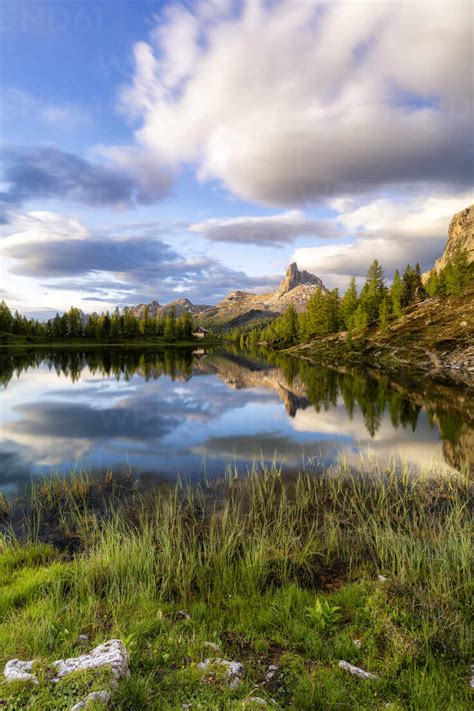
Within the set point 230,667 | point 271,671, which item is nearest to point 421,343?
point 271,671

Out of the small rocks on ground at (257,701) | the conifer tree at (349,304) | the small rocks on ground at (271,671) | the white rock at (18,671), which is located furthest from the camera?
the conifer tree at (349,304)

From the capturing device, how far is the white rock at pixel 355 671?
6761 mm

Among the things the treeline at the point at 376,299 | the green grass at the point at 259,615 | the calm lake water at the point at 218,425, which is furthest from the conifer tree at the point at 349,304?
the green grass at the point at 259,615

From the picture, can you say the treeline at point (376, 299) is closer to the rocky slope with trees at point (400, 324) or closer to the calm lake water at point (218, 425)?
the rocky slope with trees at point (400, 324)


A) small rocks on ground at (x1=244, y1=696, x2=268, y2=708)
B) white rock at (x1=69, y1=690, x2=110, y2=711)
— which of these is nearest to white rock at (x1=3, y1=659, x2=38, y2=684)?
white rock at (x1=69, y1=690, x2=110, y2=711)

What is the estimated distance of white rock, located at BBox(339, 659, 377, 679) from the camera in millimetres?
6761

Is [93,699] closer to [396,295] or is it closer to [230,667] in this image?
[230,667]

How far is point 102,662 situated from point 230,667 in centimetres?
235

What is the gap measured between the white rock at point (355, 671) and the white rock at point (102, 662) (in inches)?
163

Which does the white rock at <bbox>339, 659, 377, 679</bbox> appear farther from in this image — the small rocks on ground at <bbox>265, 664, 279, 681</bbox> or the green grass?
the small rocks on ground at <bbox>265, 664, 279, 681</bbox>

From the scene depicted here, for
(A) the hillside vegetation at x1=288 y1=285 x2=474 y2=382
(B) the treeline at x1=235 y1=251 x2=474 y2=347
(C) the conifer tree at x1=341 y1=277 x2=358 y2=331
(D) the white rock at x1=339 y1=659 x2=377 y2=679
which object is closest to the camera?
(D) the white rock at x1=339 y1=659 x2=377 y2=679

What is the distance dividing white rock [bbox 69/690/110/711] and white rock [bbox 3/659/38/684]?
3.41 feet

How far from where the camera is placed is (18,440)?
101 feet

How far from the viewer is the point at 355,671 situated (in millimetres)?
6879
